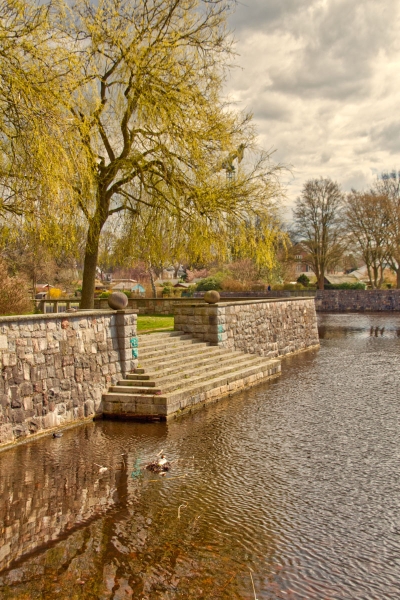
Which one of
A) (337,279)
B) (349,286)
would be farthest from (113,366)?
(337,279)

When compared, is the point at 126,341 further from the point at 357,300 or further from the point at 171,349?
the point at 357,300

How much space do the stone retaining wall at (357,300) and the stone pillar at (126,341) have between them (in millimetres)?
38738

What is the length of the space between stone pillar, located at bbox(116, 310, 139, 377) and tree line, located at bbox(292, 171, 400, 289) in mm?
40562

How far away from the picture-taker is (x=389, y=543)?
5660mm

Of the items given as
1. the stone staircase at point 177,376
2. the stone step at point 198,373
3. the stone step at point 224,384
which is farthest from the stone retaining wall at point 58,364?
the stone step at point 224,384

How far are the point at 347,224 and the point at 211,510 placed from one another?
47459 millimetres

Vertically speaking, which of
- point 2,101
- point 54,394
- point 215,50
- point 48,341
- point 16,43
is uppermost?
point 215,50

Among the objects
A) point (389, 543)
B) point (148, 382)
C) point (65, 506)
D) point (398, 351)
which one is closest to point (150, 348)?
point (148, 382)

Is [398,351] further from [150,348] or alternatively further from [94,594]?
[94,594]

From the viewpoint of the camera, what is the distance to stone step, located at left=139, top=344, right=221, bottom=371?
12.6 meters

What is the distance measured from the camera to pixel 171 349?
1411 cm

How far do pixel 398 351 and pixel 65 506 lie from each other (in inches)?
669

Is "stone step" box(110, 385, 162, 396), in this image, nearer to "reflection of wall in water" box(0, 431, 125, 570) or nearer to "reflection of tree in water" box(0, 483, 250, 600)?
"reflection of wall in water" box(0, 431, 125, 570)

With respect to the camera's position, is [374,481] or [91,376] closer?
[374,481]
